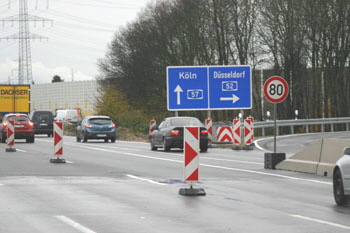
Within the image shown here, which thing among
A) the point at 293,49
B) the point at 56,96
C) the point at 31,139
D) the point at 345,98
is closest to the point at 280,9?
the point at 293,49

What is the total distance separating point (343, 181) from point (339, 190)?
283 mm

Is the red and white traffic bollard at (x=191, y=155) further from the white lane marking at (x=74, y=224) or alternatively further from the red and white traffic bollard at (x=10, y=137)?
the red and white traffic bollard at (x=10, y=137)

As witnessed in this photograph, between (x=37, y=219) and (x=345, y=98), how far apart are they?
149 ft

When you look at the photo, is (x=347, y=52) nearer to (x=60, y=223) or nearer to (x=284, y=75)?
(x=284, y=75)

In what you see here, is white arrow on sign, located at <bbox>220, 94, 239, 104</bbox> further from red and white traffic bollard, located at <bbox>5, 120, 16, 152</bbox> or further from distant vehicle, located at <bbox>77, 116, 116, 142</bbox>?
red and white traffic bollard, located at <bbox>5, 120, 16, 152</bbox>

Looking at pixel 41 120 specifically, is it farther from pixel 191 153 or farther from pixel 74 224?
pixel 74 224

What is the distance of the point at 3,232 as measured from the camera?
9.52 m

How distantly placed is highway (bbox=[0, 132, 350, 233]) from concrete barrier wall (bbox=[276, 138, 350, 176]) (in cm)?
53

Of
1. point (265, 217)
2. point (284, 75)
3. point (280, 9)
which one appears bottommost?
point (265, 217)

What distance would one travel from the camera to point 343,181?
12.8 m

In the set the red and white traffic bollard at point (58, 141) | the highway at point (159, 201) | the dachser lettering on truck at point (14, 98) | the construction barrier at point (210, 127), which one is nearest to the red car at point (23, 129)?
the dachser lettering on truck at point (14, 98)

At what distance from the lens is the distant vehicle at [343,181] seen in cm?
1268

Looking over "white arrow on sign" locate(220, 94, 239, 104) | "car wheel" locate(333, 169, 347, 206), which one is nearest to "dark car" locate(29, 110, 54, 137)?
"white arrow on sign" locate(220, 94, 239, 104)

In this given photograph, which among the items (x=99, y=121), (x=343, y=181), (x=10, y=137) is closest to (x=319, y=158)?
(x=343, y=181)
